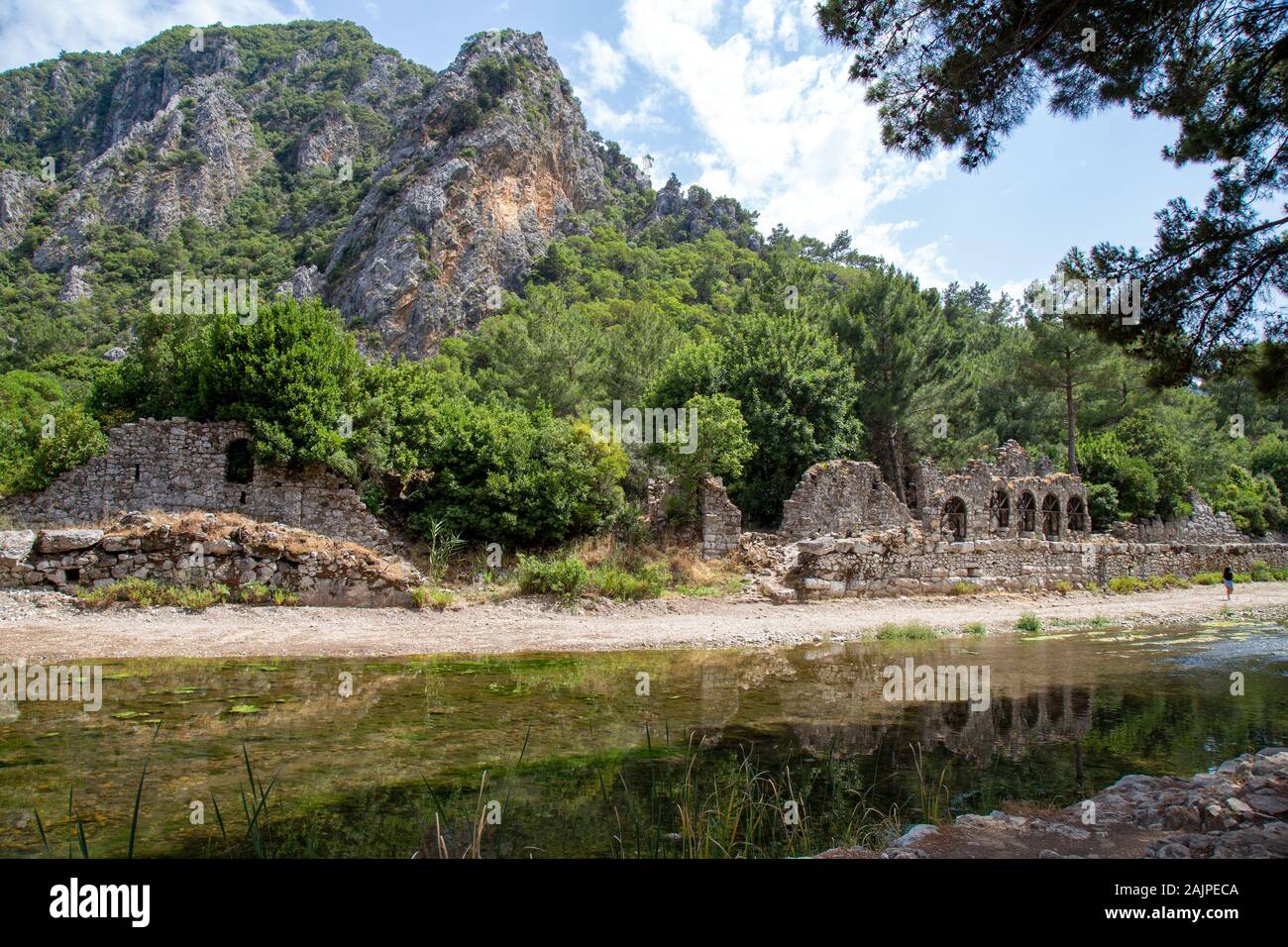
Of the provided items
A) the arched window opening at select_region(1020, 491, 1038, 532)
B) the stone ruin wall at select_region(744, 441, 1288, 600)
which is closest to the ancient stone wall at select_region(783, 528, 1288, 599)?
the stone ruin wall at select_region(744, 441, 1288, 600)

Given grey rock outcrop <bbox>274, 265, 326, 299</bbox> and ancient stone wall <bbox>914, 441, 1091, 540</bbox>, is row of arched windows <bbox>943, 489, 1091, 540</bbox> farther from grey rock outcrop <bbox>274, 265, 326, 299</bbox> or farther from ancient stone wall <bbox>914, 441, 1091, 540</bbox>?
grey rock outcrop <bbox>274, 265, 326, 299</bbox>

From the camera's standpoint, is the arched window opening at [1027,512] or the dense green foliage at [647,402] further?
the arched window opening at [1027,512]

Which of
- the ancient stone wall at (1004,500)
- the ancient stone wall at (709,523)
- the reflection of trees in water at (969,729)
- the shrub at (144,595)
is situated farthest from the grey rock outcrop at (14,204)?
the reflection of trees in water at (969,729)

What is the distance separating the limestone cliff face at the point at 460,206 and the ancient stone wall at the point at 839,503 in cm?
5247

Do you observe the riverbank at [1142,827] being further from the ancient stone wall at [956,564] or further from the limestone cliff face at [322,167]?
the limestone cliff face at [322,167]

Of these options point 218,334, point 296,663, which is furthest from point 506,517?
point 218,334

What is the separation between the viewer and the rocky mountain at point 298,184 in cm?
7594

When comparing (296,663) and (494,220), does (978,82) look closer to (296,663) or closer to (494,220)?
(296,663)

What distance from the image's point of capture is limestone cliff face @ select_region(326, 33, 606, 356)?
247 ft

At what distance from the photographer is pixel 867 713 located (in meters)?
8.69

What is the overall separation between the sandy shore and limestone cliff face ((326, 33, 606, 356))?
56.9m

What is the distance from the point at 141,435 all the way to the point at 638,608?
13595mm

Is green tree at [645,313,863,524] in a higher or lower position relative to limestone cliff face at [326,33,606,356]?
lower

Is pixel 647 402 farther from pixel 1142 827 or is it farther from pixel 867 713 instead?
pixel 1142 827
